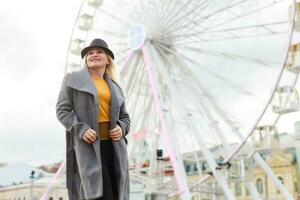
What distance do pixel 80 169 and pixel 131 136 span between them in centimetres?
1665

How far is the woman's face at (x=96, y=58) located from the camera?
350 centimetres

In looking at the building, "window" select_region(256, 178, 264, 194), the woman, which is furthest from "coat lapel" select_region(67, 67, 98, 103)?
the building

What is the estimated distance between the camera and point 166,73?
18672mm

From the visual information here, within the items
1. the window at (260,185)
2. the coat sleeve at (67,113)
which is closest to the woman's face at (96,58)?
the coat sleeve at (67,113)

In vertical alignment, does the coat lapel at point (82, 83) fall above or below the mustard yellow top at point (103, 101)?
above

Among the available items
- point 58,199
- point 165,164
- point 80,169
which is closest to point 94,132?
point 80,169

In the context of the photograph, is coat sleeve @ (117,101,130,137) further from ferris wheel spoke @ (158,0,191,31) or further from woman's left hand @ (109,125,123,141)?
ferris wheel spoke @ (158,0,191,31)

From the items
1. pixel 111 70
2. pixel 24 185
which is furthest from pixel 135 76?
pixel 24 185

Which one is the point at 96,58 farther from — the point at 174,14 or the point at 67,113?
the point at 174,14

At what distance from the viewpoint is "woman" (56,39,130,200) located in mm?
3148

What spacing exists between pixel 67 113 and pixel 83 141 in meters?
0.20

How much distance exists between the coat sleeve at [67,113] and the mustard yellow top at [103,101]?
152mm

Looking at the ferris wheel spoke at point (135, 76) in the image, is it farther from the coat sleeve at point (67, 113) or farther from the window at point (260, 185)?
the window at point (260, 185)

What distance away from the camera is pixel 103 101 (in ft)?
11.0
